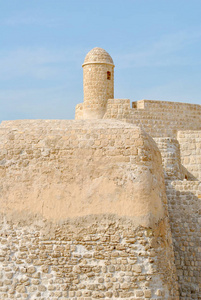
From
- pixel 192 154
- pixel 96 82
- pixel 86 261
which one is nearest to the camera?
pixel 86 261

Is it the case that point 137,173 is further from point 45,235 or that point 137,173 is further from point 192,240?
point 192,240

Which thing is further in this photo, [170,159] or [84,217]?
[170,159]

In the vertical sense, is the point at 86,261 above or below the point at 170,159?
below

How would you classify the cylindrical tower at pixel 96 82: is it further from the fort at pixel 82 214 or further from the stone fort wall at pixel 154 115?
the fort at pixel 82 214

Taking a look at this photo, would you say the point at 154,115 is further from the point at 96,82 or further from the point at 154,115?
the point at 96,82

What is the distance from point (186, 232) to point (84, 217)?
2.84 meters

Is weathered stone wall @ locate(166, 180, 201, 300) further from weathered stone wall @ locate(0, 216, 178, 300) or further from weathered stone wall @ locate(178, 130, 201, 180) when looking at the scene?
weathered stone wall @ locate(178, 130, 201, 180)

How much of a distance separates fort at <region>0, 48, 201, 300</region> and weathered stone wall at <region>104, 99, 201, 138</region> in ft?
33.9

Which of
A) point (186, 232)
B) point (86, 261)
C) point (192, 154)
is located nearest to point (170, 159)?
point (186, 232)

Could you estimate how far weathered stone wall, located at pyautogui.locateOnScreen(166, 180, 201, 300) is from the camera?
10031mm

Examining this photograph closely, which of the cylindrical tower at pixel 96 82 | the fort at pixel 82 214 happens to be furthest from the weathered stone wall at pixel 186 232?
the cylindrical tower at pixel 96 82

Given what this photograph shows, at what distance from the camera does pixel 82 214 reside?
830 centimetres

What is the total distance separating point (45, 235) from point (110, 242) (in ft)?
3.58

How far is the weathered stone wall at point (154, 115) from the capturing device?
63.5 ft
